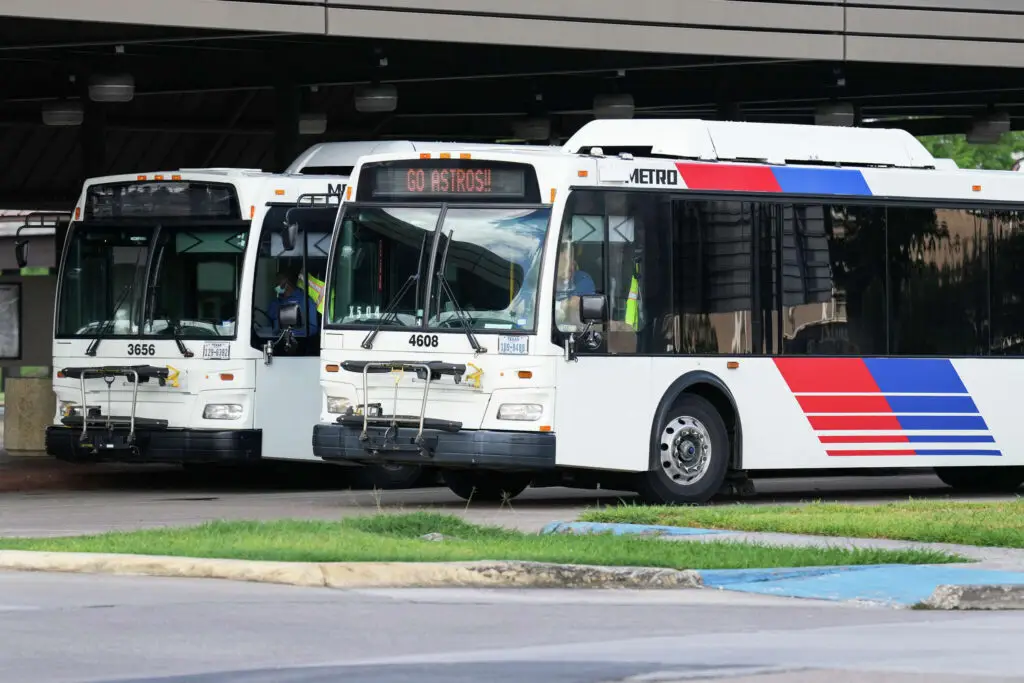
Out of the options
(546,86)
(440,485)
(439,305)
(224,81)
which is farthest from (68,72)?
(439,305)

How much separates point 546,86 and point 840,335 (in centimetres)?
1032

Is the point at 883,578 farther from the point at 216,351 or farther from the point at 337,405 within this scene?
the point at 216,351

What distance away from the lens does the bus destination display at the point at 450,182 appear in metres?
18.2

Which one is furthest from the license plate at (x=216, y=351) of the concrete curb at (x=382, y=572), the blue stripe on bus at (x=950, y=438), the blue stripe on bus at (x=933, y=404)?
the concrete curb at (x=382, y=572)

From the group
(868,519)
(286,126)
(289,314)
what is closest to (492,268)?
(289,314)

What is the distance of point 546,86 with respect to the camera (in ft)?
95.9

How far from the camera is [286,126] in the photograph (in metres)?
27.1

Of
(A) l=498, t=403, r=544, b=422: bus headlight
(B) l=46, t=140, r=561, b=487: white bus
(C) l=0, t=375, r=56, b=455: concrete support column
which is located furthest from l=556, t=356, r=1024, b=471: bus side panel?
(C) l=0, t=375, r=56, b=455: concrete support column

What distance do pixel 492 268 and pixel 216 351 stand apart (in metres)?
4.04

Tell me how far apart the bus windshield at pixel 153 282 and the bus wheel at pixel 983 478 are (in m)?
7.13

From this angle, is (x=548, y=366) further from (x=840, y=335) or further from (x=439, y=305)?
(x=840, y=335)

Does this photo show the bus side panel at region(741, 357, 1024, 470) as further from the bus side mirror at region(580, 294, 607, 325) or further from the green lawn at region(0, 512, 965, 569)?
the green lawn at region(0, 512, 965, 569)

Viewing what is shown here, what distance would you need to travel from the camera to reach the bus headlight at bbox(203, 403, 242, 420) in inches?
821

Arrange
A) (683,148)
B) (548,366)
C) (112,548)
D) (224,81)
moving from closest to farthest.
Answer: (112,548), (548,366), (683,148), (224,81)
